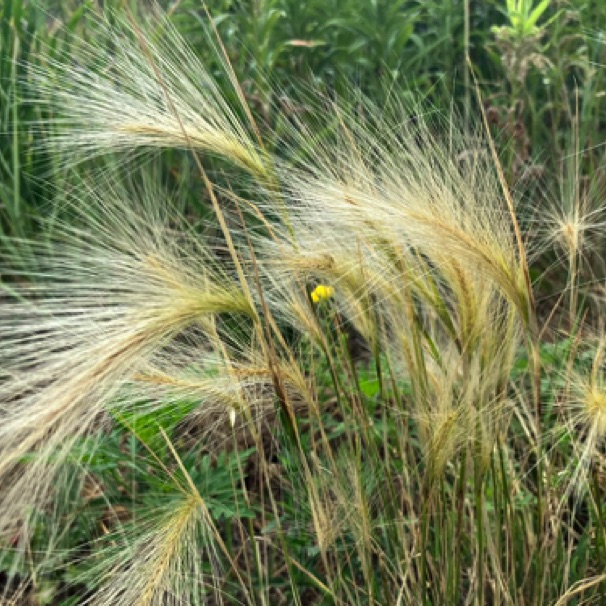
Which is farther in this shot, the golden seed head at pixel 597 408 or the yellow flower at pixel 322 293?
the yellow flower at pixel 322 293

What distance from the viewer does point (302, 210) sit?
1.43m

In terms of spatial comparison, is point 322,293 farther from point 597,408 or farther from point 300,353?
point 597,408

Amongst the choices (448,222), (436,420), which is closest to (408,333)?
(436,420)

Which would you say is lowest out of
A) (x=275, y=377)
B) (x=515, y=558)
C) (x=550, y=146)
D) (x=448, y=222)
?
(x=515, y=558)

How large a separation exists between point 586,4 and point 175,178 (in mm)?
1119

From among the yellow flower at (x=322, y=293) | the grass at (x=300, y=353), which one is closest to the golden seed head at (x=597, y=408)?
the grass at (x=300, y=353)

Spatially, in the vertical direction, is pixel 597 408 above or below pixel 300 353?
below

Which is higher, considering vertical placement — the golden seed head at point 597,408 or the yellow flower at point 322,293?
the yellow flower at point 322,293

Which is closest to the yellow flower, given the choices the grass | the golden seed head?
the grass

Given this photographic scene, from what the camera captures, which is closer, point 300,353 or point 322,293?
point 300,353

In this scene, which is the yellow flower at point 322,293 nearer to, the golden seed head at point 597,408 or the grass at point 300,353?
the grass at point 300,353

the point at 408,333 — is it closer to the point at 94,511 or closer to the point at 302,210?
the point at 302,210

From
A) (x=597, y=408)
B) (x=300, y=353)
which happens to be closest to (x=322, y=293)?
(x=300, y=353)

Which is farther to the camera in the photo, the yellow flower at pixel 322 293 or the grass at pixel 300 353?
the yellow flower at pixel 322 293
